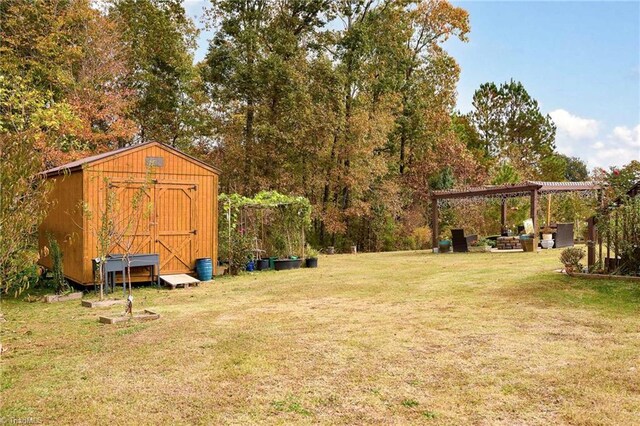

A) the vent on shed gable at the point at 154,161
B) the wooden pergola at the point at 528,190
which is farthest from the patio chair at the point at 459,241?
the vent on shed gable at the point at 154,161

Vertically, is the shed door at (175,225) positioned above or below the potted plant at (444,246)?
above

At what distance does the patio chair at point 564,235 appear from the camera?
16406 mm

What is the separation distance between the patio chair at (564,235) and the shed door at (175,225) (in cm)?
1191

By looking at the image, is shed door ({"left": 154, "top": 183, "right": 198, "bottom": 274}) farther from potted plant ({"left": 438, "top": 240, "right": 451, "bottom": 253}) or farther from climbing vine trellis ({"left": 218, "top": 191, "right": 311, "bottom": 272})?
potted plant ({"left": 438, "top": 240, "right": 451, "bottom": 253})

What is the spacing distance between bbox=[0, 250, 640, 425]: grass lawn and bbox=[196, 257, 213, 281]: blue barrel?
2.48 metres

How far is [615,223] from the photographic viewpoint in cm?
884

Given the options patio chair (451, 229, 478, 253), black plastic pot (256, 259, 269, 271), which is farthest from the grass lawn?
patio chair (451, 229, 478, 253)

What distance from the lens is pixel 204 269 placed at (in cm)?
1101

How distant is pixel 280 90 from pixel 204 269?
11114 millimetres

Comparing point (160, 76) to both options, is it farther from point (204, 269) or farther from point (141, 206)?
point (204, 269)

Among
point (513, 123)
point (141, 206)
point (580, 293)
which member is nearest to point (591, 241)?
point (580, 293)

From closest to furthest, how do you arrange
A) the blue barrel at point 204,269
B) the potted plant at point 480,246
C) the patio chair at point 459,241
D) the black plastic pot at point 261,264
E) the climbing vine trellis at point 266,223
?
the blue barrel at point 204,269 < the climbing vine trellis at point 266,223 < the black plastic pot at point 261,264 < the patio chair at point 459,241 < the potted plant at point 480,246

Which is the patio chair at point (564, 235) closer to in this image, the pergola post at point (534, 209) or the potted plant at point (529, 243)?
the pergola post at point (534, 209)

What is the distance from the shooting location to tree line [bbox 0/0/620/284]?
17578mm
